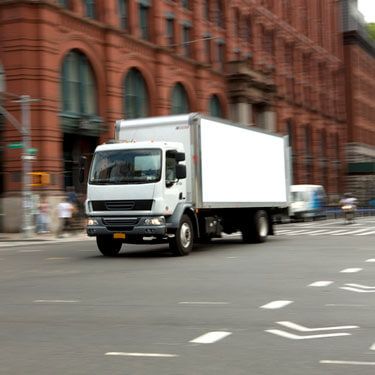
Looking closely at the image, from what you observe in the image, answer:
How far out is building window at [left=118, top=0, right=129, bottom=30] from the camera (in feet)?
129

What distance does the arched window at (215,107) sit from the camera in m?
50.3

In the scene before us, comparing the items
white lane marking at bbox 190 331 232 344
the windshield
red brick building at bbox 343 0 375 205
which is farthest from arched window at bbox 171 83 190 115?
red brick building at bbox 343 0 375 205

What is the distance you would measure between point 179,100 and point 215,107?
6670 millimetres

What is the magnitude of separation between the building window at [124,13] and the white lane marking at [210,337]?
113 feet

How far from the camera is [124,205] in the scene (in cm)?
1606

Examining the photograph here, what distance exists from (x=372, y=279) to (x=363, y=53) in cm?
9147

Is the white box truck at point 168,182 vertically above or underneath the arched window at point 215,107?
underneath

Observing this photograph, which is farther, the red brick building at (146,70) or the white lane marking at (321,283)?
the red brick building at (146,70)

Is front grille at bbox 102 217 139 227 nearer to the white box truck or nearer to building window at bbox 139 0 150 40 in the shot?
the white box truck

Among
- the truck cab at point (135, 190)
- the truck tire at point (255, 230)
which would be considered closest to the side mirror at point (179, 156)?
the truck cab at point (135, 190)

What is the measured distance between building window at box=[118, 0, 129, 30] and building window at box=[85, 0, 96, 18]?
275 centimetres

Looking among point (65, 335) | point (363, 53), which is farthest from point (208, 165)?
point (363, 53)

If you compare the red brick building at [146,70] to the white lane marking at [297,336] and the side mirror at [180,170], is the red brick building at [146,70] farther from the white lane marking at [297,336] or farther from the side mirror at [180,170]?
the white lane marking at [297,336]

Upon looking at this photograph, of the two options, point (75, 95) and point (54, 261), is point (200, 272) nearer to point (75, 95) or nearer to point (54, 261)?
point (54, 261)
